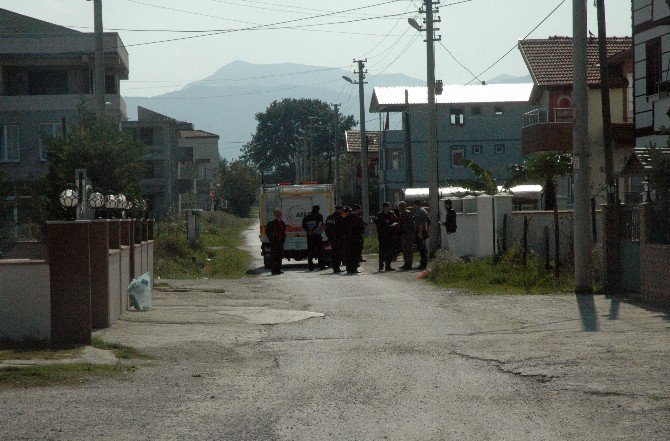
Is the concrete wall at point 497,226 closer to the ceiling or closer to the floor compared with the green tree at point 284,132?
closer to the floor

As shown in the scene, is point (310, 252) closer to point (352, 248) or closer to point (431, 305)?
point (352, 248)

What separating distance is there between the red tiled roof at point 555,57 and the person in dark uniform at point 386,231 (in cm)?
1844

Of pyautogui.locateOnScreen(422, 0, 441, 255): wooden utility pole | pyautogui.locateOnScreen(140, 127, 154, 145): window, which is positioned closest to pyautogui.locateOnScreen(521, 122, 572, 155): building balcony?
pyautogui.locateOnScreen(422, 0, 441, 255): wooden utility pole

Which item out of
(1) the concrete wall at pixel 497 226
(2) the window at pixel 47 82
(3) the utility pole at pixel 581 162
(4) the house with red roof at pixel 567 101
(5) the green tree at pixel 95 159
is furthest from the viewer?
(2) the window at pixel 47 82

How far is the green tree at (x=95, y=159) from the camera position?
32438 millimetres

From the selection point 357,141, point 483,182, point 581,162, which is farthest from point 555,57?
point 357,141

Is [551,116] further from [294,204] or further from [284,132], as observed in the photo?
[284,132]

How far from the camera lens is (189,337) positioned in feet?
44.6

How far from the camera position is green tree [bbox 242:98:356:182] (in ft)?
441

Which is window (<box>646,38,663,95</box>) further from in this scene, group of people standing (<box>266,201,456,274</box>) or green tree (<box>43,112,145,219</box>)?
green tree (<box>43,112,145,219</box>)

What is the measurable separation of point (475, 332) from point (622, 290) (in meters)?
5.58

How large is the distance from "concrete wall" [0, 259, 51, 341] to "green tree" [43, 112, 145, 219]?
782 inches

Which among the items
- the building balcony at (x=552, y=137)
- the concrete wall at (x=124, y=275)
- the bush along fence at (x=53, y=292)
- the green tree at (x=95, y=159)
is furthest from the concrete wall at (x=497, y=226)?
the bush along fence at (x=53, y=292)

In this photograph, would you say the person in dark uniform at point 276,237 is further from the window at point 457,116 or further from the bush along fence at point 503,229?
the window at point 457,116
